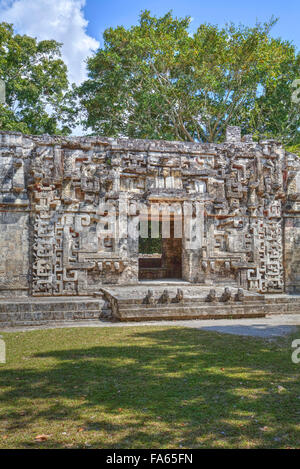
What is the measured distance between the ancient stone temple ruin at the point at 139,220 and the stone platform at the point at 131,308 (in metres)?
0.03

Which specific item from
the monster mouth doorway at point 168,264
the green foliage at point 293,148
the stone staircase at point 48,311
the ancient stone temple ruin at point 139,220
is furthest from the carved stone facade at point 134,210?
the green foliage at point 293,148

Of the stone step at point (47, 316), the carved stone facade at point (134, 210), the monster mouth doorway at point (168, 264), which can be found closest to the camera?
the stone step at point (47, 316)

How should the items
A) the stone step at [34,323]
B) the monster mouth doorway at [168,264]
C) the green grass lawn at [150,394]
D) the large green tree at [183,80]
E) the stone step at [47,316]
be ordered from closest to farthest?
the green grass lawn at [150,394] < the stone step at [34,323] < the stone step at [47,316] < the monster mouth doorway at [168,264] < the large green tree at [183,80]

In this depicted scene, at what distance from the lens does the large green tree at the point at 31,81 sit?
19.1 metres

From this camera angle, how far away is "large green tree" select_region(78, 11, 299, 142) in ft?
64.0

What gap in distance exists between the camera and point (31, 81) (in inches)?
788

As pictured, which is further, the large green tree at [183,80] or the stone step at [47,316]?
the large green tree at [183,80]

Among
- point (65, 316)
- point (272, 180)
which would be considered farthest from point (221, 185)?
point (65, 316)

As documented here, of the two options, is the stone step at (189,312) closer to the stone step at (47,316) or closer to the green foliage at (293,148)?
the stone step at (47,316)

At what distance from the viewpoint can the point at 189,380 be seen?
15.6ft

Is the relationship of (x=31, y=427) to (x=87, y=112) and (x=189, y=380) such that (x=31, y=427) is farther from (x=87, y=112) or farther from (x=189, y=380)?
(x=87, y=112)

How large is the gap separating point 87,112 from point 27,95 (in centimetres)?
350

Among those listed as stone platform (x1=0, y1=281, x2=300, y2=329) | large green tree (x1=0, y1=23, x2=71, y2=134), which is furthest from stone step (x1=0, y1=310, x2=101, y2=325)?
large green tree (x1=0, y1=23, x2=71, y2=134)

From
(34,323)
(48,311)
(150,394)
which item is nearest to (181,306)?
(48,311)
